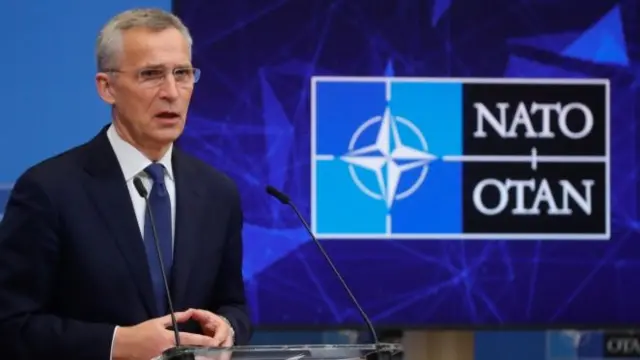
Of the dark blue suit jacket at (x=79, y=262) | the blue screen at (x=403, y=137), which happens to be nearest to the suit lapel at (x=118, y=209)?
the dark blue suit jacket at (x=79, y=262)

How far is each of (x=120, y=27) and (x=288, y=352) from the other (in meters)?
0.80

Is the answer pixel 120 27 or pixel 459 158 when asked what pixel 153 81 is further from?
pixel 459 158

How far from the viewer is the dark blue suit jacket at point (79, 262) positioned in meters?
2.60

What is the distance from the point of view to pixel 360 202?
4148mm

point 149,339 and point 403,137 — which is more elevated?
point 403,137

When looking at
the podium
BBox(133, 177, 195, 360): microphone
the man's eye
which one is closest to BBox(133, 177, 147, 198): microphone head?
BBox(133, 177, 195, 360): microphone

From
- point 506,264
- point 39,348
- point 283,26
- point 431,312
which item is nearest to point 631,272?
point 506,264

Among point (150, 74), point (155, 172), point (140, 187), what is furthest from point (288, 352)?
point (150, 74)

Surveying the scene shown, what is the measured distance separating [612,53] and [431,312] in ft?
3.39

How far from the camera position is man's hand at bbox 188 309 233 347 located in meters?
2.61

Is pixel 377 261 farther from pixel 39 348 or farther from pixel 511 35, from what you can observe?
pixel 39 348

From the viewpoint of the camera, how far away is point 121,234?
266cm

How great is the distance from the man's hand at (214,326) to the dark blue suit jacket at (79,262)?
0.09 meters

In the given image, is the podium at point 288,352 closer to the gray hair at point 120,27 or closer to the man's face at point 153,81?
the man's face at point 153,81
